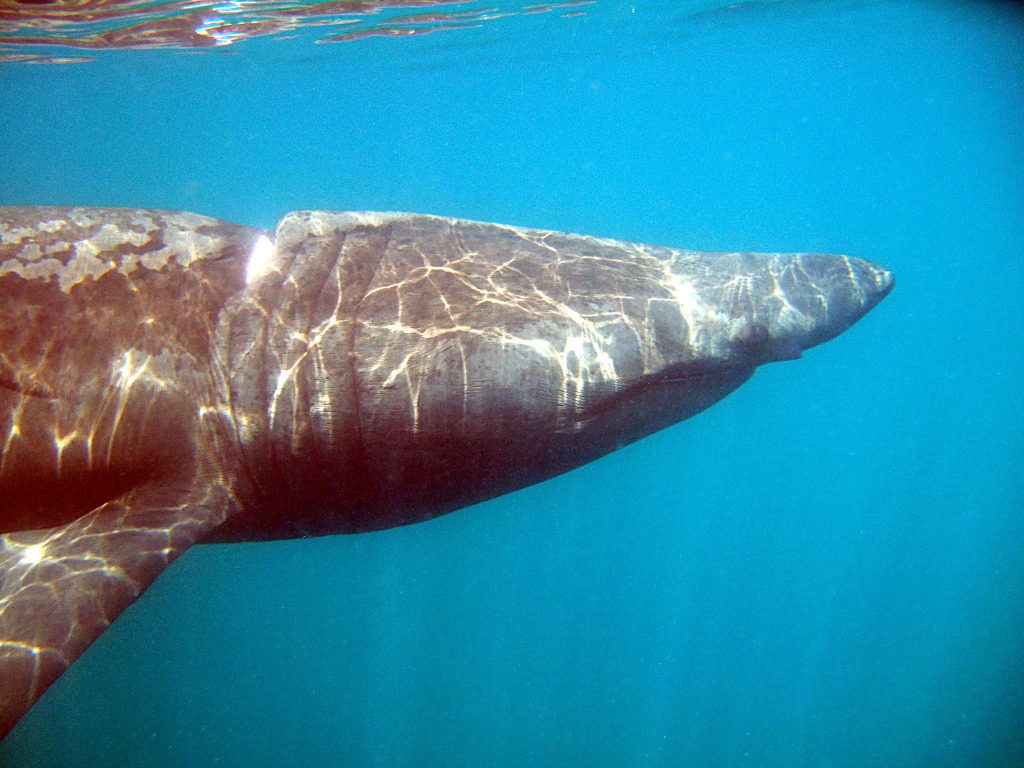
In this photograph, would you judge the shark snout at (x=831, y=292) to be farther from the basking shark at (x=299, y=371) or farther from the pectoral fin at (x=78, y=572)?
the pectoral fin at (x=78, y=572)

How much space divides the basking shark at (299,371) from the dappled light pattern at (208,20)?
42.5 ft

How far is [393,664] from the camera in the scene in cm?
1507

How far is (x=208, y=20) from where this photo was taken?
14289 millimetres

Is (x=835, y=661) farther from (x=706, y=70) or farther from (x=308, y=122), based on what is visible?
(x=308, y=122)

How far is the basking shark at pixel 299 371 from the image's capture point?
312 cm

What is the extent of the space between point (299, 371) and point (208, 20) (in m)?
16.2

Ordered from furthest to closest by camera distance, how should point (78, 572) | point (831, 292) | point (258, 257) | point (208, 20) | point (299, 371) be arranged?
point (208, 20) < point (831, 292) < point (258, 257) < point (299, 371) < point (78, 572)

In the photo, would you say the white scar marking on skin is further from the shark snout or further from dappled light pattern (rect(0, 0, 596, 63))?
dappled light pattern (rect(0, 0, 596, 63))

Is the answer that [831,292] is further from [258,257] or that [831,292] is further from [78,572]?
[78,572]

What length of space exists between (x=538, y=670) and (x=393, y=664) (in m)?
4.20

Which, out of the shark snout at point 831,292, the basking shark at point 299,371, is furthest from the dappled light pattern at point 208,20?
the shark snout at point 831,292

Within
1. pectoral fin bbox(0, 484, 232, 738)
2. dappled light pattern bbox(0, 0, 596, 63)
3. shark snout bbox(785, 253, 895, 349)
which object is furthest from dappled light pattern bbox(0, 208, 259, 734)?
dappled light pattern bbox(0, 0, 596, 63)

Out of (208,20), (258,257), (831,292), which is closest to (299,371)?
(258,257)

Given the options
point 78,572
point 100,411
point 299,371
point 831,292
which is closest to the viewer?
point 78,572
